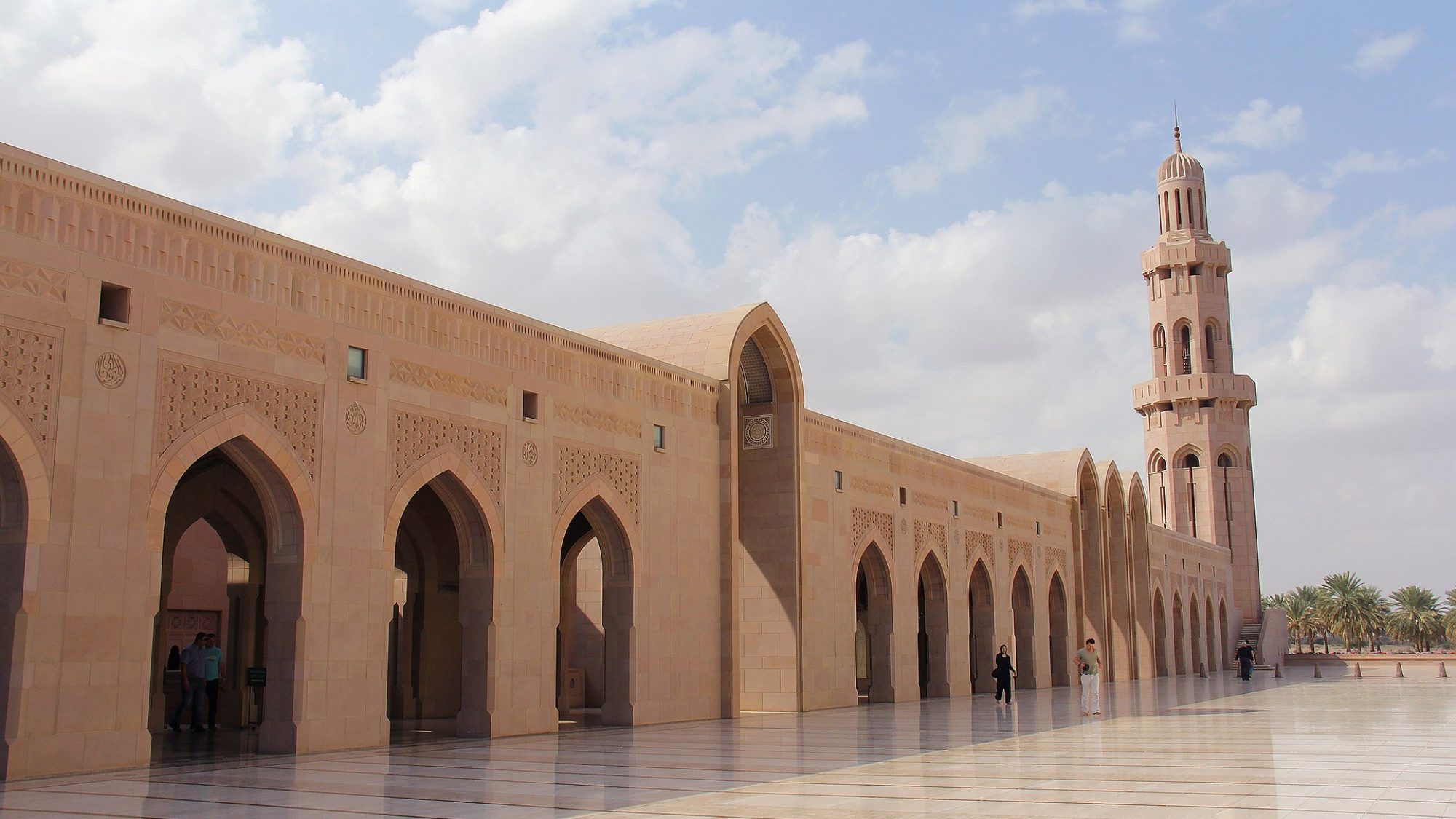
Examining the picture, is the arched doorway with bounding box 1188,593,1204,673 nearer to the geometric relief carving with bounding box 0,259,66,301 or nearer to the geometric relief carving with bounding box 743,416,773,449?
the geometric relief carving with bounding box 743,416,773,449

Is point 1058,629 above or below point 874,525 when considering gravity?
below

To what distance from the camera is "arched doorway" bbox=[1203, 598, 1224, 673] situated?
4138 centimetres

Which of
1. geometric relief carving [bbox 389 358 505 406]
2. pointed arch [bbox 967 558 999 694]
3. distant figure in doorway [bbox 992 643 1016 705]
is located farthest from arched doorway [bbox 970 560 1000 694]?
geometric relief carving [bbox 389 358 505 406]

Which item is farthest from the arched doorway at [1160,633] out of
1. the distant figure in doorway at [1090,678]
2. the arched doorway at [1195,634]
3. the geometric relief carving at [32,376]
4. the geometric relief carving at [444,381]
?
the geometric relief carving at [32,376]

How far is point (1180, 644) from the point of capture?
3806cm

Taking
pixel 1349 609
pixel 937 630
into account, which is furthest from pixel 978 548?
pixel 1349 609

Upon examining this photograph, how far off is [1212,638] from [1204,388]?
351 inches

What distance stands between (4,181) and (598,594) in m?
12.3

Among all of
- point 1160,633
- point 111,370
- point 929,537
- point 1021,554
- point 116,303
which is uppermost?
point 116,303

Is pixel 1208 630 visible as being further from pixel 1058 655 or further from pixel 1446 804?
pixel 1446 804

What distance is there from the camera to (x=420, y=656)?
55.5 ft

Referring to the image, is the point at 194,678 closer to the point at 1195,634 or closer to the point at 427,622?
the point at 427,622

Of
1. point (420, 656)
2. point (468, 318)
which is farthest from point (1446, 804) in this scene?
point (420, 656)

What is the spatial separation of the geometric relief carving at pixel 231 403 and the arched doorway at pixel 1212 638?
3573 cm
